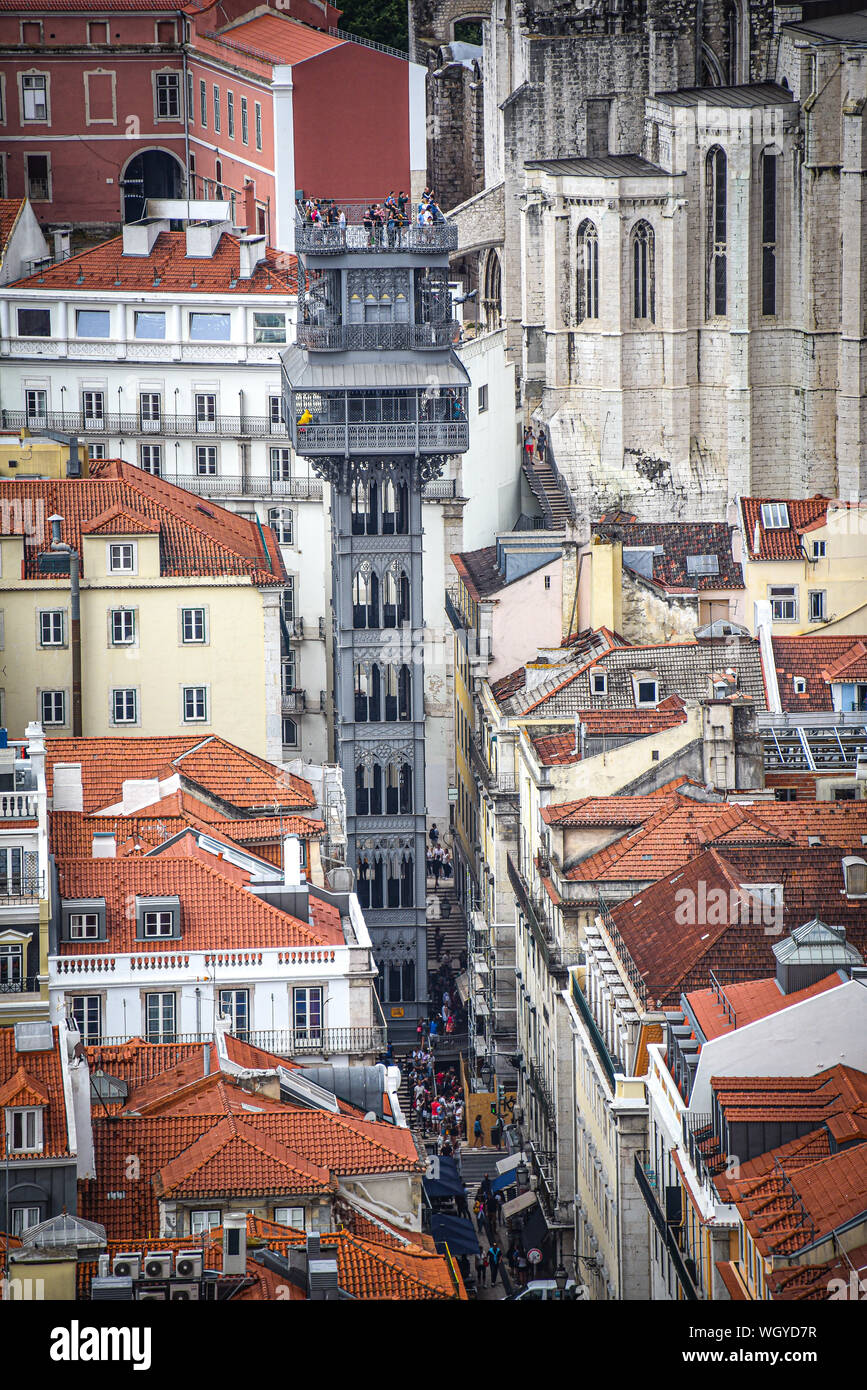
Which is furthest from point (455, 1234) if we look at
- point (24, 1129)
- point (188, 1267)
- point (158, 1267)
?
point (158, 1267)

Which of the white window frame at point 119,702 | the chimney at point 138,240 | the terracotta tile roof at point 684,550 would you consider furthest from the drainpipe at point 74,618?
the chimney at point 138,240

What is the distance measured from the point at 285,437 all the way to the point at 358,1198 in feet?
199

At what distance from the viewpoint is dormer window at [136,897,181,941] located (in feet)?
171

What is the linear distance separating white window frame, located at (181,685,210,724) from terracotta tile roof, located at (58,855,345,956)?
19.5m

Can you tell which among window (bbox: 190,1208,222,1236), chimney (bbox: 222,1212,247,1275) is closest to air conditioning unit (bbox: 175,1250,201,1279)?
chimney (bbox: 222,1212,247,1275)

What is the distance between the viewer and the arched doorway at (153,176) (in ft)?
425

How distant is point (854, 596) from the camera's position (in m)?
85.1

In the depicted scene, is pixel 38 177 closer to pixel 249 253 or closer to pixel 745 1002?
pixel 249 253

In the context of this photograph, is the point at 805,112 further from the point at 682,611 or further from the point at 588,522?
the point at 682,611

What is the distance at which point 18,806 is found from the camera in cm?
5294

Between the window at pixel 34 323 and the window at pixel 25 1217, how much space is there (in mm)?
69012

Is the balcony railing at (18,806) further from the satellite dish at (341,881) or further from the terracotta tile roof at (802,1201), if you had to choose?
the terracotta tile roof at (802,1201)
